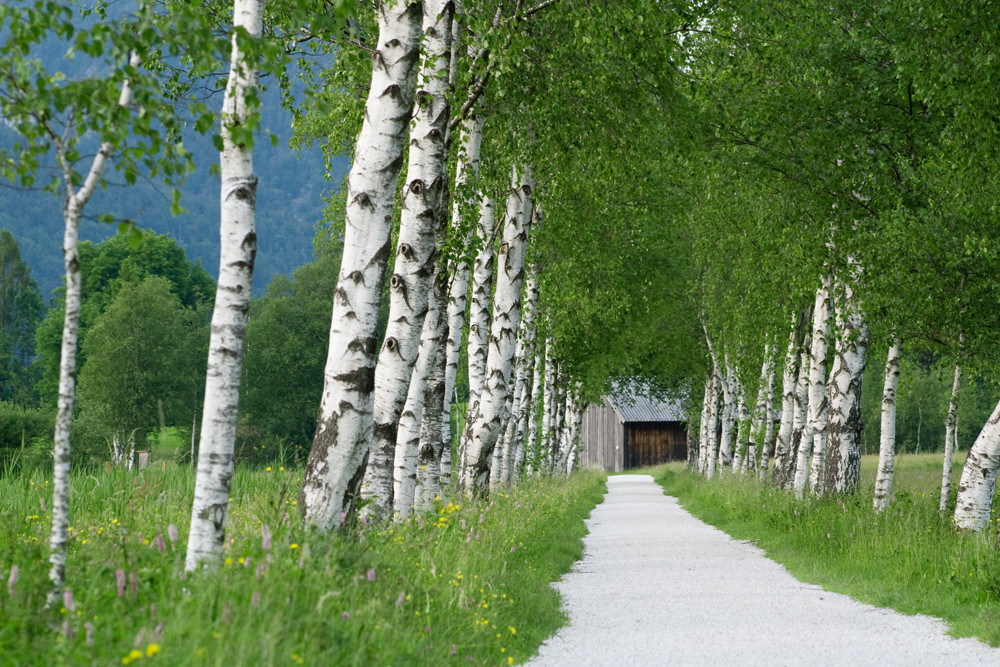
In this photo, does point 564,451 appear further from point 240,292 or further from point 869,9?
point 240,292

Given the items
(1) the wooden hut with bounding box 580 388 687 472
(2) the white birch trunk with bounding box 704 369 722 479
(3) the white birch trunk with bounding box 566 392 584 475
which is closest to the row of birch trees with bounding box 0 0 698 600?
(2) the white birch trunk with bounding box 704 369 722 479

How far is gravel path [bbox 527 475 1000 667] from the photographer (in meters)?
6.46

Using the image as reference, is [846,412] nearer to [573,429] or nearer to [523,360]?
[523,360]

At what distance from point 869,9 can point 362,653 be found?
12.1 m

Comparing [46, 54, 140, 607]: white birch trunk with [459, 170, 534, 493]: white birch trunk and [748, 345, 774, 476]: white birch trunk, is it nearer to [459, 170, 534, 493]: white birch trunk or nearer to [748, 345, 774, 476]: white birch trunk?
[459, 170, 534, 493]: white birch trunk

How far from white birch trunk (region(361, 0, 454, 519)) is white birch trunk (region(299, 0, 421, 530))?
110 cm

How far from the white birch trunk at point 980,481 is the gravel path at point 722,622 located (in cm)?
213

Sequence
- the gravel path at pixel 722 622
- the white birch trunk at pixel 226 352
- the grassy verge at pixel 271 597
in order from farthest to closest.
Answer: the gravel path at pixel 722 622 → the white birch trunk at pixel 226 352 → the grassy verge at pixel 271 597

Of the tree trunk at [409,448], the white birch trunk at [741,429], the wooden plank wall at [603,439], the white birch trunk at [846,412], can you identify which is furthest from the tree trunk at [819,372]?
the wooden plank wall at [603,439]

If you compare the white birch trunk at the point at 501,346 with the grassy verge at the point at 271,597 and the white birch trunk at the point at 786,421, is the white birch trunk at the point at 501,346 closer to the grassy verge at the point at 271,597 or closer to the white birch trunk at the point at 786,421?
the grassy verge at the point at 271,597

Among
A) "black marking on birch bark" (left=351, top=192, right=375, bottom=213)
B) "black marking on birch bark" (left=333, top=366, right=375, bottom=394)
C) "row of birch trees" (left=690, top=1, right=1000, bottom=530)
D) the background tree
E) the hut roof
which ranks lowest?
"black marking on birch bark" (left=333, top=366, right=375, bottom=394)

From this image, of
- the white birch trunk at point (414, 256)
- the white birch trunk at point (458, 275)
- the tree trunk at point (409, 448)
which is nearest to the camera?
the white birch trunk at point (414, 256)

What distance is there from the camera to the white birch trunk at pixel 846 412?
15422 millimetres

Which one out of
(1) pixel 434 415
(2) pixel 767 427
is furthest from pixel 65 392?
(2) pixel 767 427
